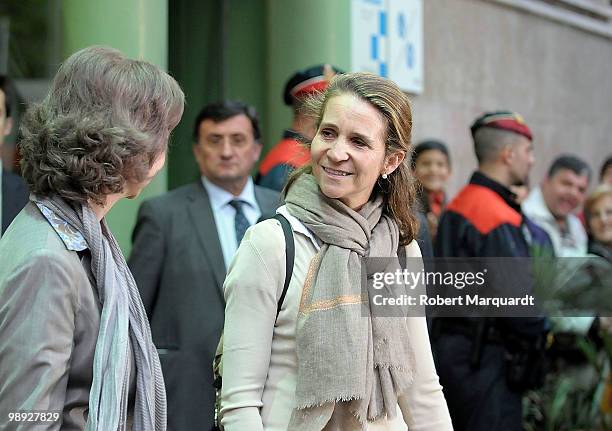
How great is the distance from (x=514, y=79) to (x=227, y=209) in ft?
17.6

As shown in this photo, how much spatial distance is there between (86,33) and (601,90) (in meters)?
7.09

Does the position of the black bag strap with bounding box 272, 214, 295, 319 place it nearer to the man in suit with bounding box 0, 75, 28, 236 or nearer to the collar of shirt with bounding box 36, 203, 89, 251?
the collar of shirt with bounding box 36, 203, 89, 251

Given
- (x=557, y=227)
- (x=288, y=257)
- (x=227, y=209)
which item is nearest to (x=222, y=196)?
(x=227, y=209)

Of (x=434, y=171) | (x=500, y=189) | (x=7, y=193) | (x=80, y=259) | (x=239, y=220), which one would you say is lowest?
(x=80, y=259)

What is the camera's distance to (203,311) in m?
5.04

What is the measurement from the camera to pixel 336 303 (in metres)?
2.95

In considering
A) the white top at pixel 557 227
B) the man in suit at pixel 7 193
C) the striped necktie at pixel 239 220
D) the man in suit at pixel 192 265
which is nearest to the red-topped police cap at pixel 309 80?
the man in suit at pixel 192 265

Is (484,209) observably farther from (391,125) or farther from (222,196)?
(391,125)

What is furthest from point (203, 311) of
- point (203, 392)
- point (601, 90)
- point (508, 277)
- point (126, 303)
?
point (601, 90)

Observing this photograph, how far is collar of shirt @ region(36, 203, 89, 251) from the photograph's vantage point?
7.91 feet

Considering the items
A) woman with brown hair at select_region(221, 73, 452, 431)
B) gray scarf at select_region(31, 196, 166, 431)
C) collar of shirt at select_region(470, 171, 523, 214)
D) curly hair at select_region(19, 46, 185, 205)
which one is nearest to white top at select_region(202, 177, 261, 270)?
collar of shirt at select_region(470, 171, 523, 214)

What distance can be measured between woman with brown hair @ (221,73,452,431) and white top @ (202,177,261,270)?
2.17 m

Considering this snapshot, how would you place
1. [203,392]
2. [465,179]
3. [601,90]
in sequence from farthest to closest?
[601,90] < [465,179] < [203,392]

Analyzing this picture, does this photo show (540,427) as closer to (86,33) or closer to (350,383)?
(86,33)
